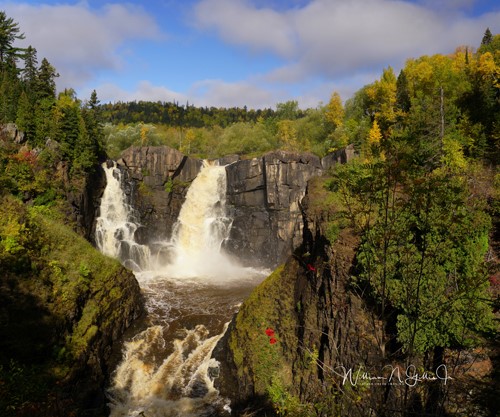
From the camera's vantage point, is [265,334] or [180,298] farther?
[180,298]

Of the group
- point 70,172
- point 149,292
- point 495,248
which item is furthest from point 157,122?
point 495,248

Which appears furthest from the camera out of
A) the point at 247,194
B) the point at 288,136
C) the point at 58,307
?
the point at 288,136

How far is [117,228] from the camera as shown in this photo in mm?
35094

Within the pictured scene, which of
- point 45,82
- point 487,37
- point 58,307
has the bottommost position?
point 58,307

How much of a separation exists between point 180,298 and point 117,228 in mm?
12990

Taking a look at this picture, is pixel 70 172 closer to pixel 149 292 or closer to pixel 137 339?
pixel 149 292

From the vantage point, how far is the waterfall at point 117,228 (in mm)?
33969

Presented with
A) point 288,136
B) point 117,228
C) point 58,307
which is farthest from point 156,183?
point 288,136

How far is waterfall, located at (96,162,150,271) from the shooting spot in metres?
34.0

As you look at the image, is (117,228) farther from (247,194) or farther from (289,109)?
(289,109)

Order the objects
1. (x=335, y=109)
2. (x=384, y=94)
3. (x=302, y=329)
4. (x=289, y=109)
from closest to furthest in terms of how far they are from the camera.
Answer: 1. (x=302, y=329)
2. (x=384, y=94)
3. (x=335, y=109)
4. (x=289, y=109)

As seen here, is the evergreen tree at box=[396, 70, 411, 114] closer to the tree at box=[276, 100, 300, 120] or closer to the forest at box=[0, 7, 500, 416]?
the forest at box=[0, 7, 500, 416]

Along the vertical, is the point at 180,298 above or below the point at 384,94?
below

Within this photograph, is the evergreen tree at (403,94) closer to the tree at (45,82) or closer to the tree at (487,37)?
the tree at (487,37)
